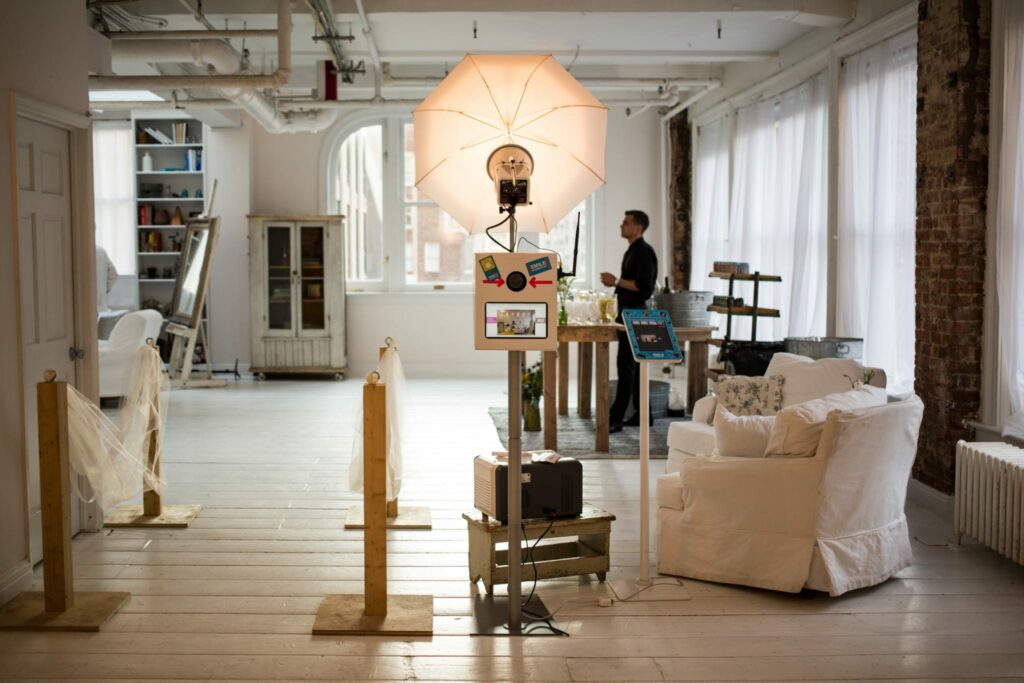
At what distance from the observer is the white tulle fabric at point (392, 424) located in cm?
535

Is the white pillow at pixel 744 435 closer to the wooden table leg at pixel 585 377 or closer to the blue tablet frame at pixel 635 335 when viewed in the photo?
the blue tablet frame at pixel 635 335

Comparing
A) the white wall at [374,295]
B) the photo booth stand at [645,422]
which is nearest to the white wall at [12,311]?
the photo booth stand at [645,422]

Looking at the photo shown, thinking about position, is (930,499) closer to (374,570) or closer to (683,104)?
(374,570)

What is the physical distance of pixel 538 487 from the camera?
434 cm

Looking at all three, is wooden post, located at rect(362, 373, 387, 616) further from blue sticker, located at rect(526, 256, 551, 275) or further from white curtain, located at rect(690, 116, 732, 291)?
white curtain, located at rect(690, 116, 732, 291)

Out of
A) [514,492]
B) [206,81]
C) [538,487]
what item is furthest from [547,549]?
[206,81]

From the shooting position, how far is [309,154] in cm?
1197

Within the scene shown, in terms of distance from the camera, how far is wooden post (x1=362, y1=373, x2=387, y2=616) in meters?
4.00

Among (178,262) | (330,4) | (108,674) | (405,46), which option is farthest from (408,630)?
(178,262)

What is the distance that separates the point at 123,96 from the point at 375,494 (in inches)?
320

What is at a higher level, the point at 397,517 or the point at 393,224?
the point at 393,224

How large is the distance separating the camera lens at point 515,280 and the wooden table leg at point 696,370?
15.7 feet

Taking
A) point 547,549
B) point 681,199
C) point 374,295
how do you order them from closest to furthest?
1. point 547,549
2. point 681,199
3. point 374,295

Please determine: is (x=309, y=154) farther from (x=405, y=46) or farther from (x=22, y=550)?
(x=22, y=550)
